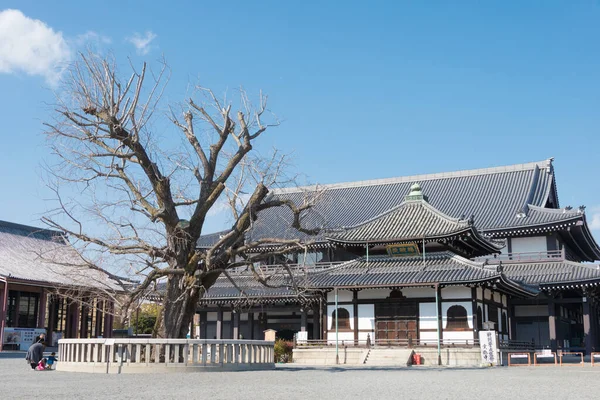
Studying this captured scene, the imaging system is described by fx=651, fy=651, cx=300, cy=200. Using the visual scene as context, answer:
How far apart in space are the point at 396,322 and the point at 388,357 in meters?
2.37

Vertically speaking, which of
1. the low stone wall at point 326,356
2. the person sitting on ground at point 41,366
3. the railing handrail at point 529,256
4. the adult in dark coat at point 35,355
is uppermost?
the railing handrail at point 529,256

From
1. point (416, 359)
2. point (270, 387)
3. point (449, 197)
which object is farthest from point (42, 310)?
point (270, 387)

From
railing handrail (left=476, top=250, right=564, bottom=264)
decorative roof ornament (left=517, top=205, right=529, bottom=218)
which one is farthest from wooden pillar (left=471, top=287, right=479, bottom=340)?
decorative roof ornament (left=517, top=205, right=529, bottom=218)

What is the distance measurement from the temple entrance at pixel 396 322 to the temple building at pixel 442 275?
0.05m

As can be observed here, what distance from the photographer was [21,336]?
37.0m

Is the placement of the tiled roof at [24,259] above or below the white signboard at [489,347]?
above

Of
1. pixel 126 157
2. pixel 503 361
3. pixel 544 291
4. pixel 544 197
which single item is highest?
pixel 544 197

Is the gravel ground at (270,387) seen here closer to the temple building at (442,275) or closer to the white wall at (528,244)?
the temple building at (442,275)

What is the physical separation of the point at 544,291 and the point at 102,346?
78.8 feet

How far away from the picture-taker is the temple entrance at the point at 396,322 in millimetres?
31312

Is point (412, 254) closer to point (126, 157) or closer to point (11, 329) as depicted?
point (126, 157)

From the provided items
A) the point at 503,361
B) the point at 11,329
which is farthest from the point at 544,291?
the point at 11,329

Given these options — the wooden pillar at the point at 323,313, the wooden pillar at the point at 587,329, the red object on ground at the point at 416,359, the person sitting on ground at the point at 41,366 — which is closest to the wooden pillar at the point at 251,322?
the wooden pillar at the point at 323,313

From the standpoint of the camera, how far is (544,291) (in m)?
33.8
